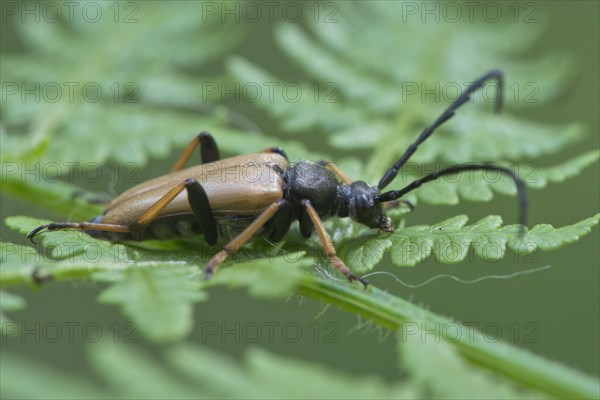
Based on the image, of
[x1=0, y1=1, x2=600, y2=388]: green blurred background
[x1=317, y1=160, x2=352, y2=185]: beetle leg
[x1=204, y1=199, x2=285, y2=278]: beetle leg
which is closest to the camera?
[x1=204, y1=199, x2=285, y2=278]: beetle leg

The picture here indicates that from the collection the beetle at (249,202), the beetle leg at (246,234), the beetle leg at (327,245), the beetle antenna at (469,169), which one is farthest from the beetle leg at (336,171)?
the beetle leg at (246,234)

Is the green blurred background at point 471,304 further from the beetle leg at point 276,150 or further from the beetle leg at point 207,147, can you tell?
the beetle leg at point 207,147

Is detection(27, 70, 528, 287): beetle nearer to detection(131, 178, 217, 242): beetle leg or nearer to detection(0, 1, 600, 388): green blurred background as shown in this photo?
detection(131, 178, 217, 242): beetle leg

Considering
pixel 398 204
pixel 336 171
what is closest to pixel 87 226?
pixel 336 171

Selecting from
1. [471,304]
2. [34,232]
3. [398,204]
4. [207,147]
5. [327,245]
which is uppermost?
[207,147]

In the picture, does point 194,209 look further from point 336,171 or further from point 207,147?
point 336,171

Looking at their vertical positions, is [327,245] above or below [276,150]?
below

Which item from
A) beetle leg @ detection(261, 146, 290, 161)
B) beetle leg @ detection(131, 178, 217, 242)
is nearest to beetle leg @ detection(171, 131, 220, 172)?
beetle leg @ detection(261, 146, 290, 161)
